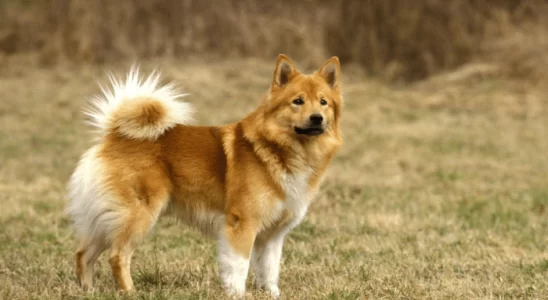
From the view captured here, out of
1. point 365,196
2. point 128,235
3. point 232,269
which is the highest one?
point 128,235

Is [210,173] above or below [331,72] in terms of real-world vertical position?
below

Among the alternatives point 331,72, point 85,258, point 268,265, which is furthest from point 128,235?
point 331,72

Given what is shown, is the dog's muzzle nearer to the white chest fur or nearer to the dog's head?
the dog's head

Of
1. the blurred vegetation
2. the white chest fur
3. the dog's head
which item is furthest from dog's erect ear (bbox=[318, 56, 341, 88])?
the blurred vegetation

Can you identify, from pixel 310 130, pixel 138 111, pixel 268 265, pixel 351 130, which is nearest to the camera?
pixel 310 130

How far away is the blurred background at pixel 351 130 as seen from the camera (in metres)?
5.55

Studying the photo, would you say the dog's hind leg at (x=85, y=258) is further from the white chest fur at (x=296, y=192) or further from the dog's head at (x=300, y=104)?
the dog's head at (x=300, y=104)

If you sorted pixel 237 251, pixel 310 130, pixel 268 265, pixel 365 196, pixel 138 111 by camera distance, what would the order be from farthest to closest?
pixel 365 196 → pixel 268 265 → pixel 138 111 → pixel 310 130 → pixel 237 251

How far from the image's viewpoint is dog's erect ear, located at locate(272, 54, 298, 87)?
505 centimetres

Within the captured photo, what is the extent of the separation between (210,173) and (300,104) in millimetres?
678

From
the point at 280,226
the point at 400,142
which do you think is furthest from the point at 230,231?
the point at 400,142

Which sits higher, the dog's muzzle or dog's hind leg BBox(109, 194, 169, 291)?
the dog's muzzle

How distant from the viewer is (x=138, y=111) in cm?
496

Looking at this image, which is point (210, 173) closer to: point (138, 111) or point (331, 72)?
point (138, 111)
